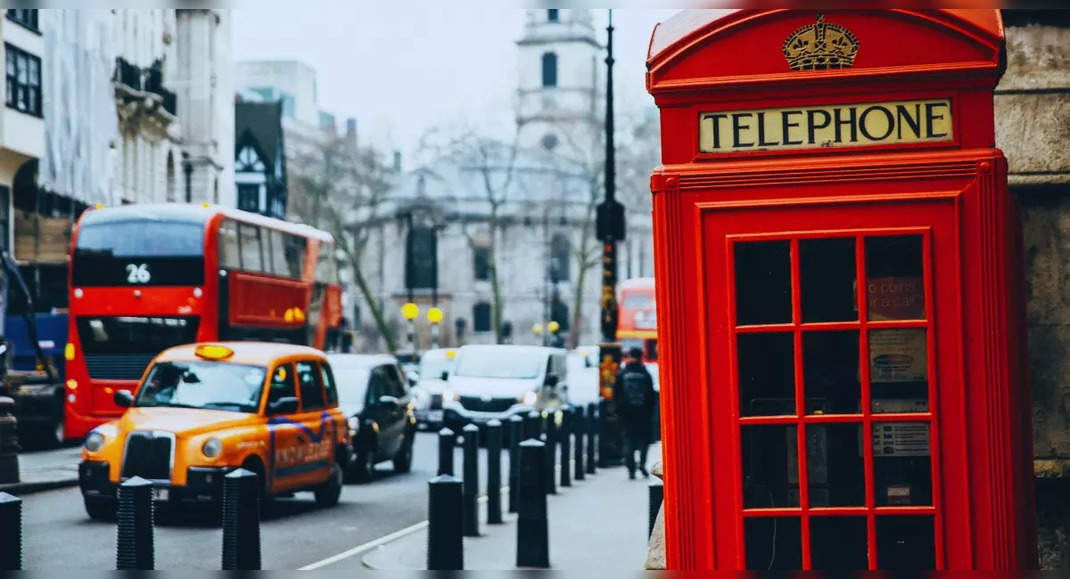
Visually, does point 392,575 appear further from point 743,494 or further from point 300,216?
point 300,216

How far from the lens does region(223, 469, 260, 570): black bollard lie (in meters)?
9.29

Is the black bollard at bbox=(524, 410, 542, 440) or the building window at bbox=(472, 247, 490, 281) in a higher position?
the building window at bbox=(472, 247, 490, 281)

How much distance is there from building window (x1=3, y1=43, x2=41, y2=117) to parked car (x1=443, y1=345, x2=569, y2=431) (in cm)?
1201

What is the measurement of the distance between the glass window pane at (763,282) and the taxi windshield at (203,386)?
9.77 metres

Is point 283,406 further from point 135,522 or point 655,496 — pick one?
point 655,496

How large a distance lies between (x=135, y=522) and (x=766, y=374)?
461cm

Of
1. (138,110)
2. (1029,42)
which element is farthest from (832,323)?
(138,110)

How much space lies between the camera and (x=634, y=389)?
773 inches

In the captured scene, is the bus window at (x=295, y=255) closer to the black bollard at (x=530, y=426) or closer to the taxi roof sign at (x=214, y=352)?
the black bollard at (x=530, y=426)

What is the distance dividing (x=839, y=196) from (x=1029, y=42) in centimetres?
243

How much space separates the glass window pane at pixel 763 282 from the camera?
5.93m

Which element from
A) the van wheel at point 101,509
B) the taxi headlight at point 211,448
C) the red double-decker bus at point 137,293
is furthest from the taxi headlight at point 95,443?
the red double-decker bus at point 137,293

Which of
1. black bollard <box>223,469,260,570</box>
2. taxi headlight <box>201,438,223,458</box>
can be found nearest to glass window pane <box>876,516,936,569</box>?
black bollard <box>223,469,260,570</box>

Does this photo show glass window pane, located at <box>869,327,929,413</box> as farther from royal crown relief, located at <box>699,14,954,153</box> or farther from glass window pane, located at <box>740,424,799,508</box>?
royal crown relief, located at <box>699,14,954,153</box>
